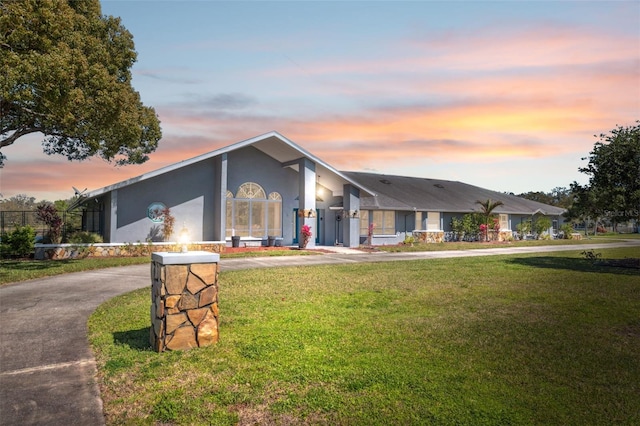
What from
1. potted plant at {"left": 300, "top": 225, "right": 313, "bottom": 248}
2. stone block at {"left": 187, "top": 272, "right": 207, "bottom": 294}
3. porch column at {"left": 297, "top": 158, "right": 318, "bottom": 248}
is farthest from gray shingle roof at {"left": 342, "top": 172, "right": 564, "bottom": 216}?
stone block at {"left": 187, "top": 272, "right": 207, "bottom": 294}

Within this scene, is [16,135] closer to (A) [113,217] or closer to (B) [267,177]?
(A) [113,217]

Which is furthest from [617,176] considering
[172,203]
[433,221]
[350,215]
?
[172,203]

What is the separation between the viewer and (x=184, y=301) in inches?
249

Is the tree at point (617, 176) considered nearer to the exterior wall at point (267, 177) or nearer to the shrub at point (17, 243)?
the exterior wall at point (267, 177)

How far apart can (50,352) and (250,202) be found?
19655 millimetres

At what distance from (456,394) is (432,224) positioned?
108 feet

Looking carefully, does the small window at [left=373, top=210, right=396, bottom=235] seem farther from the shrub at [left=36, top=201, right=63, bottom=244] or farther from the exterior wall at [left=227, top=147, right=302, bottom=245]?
the shrub at [left=36, top=201, right=63, bottom=244]

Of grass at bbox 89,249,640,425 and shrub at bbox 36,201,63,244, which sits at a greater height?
shrub at bbox 36,201,63,244

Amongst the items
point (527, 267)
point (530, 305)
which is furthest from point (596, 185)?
point (530, 305)

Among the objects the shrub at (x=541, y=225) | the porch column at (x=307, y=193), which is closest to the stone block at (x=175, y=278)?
the porch column at (x=307, y=193)

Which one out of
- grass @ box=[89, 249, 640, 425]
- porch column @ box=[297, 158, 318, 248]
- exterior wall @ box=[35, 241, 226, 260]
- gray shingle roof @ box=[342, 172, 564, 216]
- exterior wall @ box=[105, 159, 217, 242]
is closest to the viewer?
grass @ box=[89, 249, 640, 425]

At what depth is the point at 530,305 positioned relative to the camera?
9.50 meters

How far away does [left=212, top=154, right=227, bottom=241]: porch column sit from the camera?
76.9 ft

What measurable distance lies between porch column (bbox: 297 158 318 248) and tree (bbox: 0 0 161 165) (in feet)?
30.2
